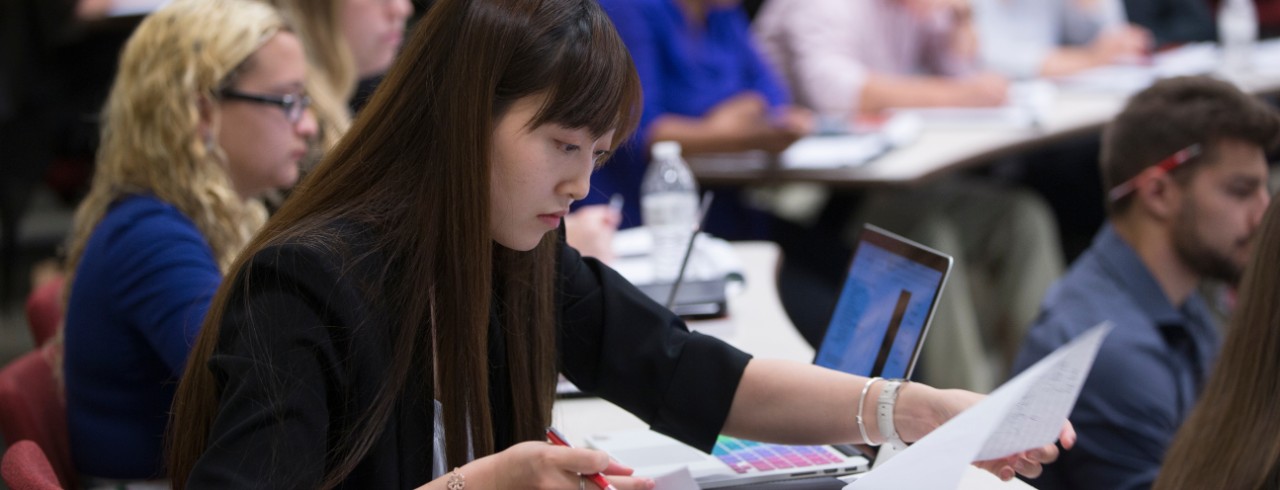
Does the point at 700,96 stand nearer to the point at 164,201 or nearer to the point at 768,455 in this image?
the point at 164,201

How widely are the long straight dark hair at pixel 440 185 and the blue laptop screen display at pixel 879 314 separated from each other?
1.34ft

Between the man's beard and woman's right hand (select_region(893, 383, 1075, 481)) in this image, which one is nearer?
woman's right hand (select_region(893, 383, 1075, 481))

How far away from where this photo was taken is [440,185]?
50.9 inches

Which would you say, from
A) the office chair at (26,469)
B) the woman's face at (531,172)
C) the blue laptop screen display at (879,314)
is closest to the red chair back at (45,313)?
the office chair at (26,469)

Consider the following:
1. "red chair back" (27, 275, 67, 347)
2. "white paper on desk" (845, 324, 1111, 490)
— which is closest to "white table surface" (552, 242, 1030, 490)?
"white paper on desk" (845, 324, 1111, 490)

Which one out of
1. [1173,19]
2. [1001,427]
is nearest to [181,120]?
[1001,427]

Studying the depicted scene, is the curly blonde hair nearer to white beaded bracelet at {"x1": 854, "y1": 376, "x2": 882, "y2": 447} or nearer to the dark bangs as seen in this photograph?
the dark bangs

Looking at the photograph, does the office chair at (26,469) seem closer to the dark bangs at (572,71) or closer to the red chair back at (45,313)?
the dark bangs at (572,71)

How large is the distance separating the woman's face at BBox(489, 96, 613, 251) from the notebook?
366 millimetres

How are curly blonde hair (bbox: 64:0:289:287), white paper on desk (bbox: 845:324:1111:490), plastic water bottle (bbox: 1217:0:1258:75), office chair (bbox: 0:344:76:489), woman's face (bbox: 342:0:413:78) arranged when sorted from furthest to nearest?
plastic water bottle (bbox: 1217:0:1258:75) → woman's face (bbox: 342:0:413:78) → curly blonde hair (bbox: 64:0:289:287) → office chair (bbox: 0:344:76:489) → white paper on desk (bbox: 845:324:1111:490)

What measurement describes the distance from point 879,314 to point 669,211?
1035 mm

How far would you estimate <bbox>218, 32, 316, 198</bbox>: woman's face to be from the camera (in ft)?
6.58

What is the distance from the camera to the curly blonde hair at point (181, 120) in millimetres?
1923

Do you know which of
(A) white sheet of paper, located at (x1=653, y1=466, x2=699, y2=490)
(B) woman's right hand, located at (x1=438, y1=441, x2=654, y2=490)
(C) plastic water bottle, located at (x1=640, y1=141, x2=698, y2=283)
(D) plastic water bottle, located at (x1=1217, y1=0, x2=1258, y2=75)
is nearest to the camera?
(B) woman's right hand, located at (x1=438, y1=441, x2=654, y2=490)
